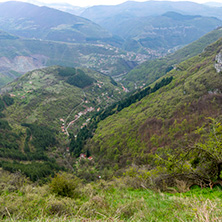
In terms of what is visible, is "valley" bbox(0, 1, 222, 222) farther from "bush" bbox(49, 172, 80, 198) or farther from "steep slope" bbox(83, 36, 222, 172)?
"steep slope" bbox(83, 36, 222, 172)

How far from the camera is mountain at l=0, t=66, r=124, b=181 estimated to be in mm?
56228

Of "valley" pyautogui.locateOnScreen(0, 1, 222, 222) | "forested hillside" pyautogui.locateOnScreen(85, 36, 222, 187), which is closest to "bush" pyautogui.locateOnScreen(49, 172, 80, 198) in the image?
"valley" pyautogui.locateOnScreen(0, 1, 222, 222)

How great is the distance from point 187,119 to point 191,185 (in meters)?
36.5

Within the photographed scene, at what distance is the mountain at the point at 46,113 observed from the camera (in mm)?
56228

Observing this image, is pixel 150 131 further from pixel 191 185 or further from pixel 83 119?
pixel 83 119

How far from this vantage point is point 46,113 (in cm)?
10212

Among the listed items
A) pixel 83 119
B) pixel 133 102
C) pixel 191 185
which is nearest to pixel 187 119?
pixel 191 185

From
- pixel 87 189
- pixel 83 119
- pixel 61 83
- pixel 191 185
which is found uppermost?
pixel 191 185

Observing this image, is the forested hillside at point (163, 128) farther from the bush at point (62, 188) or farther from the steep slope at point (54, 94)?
the steep slope at point (54, 94)

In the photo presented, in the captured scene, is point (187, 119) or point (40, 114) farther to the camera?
point (40, 114)

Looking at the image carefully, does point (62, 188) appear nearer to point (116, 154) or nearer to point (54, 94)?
point (116, 154)

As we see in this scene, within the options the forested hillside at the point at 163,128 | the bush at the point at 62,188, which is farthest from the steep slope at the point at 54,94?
the bush at the point at 62,188

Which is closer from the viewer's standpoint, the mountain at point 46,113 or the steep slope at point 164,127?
the steep slope at point 164,127

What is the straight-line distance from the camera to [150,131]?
5144cm
